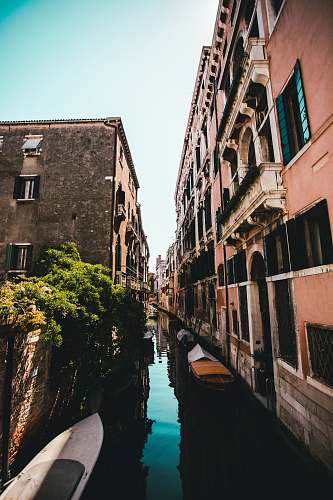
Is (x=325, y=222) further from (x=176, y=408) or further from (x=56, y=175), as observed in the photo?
(x=56, y=175)

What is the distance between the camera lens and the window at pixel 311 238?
488 cm

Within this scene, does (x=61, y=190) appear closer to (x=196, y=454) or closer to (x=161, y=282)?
(x=196, y=454)

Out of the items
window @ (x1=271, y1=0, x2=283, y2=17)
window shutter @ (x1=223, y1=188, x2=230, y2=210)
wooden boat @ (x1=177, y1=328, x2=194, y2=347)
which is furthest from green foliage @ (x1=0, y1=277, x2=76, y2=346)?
wooden boat @ (x1=177, y1=328, x2=194, y2=347)

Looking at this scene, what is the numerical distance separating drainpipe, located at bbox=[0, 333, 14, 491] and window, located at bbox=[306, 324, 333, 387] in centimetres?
621

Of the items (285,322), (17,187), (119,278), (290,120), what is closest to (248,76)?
(290,120)

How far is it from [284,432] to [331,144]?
21.8 ft

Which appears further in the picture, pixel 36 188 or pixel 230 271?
pixel 36 188

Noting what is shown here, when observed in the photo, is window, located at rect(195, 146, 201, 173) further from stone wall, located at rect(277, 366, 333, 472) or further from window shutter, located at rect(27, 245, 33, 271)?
stone wall, located at rect(277, 366, 333, 472)

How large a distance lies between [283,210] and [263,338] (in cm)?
489

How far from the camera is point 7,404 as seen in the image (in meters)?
5.30

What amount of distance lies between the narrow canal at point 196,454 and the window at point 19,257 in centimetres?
834

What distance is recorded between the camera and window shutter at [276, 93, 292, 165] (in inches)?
250

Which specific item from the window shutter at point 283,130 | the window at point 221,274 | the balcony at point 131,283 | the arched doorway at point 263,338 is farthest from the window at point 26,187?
the window shutter at point 283,130

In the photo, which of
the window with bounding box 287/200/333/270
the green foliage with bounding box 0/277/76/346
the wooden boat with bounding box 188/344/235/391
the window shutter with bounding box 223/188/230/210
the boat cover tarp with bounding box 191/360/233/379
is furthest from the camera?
the window shutter with bounding box 223/188/230/210
